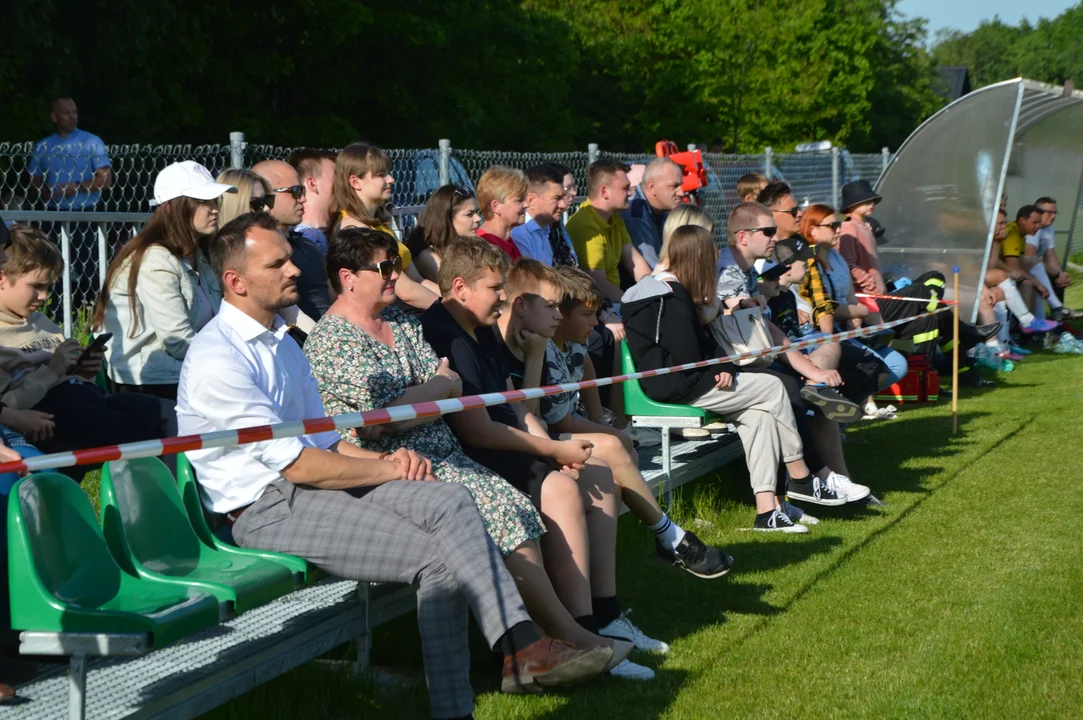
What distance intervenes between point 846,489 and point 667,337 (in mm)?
1393

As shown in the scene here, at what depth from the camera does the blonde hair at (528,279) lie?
5824mm

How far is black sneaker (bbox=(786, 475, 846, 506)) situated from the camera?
7.77 meters

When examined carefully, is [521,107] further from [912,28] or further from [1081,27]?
[1081,27]

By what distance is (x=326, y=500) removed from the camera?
4.47m

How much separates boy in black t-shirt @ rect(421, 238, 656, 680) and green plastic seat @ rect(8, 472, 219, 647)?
5.35 ft

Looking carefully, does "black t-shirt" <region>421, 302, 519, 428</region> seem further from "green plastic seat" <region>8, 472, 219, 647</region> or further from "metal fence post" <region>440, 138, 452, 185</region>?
"metal fence post" <region>440, 138, 452, 185</region>

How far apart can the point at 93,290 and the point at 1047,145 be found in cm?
1548

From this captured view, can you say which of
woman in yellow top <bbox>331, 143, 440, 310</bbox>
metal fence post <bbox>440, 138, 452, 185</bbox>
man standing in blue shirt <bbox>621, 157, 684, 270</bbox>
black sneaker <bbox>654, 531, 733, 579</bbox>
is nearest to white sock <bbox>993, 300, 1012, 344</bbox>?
man standing in blue shirt <bbox>621, 157, 684, 270</bbox>

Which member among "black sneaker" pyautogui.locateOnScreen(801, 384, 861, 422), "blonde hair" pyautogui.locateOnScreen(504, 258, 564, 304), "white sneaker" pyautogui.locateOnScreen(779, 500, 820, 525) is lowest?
"white sneaker" pyautogui.locateOnScreen(779, 500, 820, 525)

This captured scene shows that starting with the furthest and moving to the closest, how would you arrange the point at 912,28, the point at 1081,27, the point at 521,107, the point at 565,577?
the point at 1081,27, the point at 912,28, the point at 521,107, the point at 565,577

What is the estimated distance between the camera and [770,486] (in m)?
7.56

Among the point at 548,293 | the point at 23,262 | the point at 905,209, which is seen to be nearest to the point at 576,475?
the point at 548,293

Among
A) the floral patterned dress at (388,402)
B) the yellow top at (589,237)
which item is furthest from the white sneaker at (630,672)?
the yellow top at (589,237)

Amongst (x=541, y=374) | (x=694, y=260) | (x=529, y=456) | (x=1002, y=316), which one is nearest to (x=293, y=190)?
(x=541, y=374)
